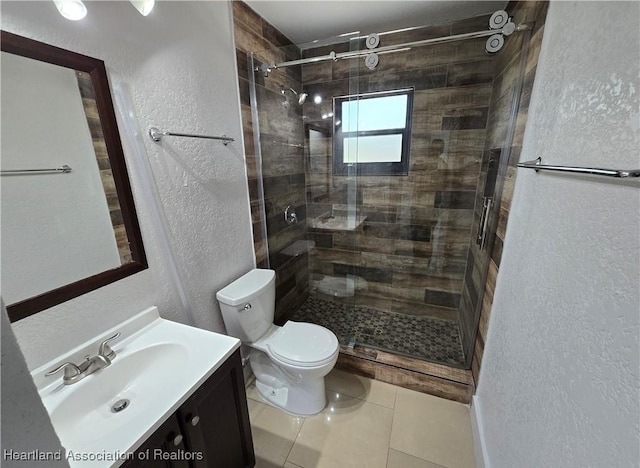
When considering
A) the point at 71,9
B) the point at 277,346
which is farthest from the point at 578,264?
the point at 71,9

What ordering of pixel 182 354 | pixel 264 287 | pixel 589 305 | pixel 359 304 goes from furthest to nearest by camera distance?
pixel 359 304
pixel 264 287
pixel 182 354
pixel 589 305

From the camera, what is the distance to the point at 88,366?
3.17 ft

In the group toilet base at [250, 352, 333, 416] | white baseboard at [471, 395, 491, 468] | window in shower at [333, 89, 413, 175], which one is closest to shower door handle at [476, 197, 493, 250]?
window in shower at [333, 89, 413, 175]

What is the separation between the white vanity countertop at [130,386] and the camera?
Result: 748mm

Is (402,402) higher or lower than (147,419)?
lower

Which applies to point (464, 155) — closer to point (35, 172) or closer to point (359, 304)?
point (359, 304)

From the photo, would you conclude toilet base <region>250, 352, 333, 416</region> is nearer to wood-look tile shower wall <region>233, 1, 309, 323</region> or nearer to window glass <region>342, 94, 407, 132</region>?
wood-look tile shower wall <region>233, 1, 309, 323</region>

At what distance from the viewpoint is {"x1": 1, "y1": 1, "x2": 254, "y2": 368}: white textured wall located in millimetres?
927

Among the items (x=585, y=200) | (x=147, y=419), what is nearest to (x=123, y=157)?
(x=147, y=419)

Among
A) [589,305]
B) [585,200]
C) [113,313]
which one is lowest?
[113,313]

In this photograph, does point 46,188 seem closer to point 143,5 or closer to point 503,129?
point 143,5

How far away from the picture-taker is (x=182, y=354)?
1.09 metres

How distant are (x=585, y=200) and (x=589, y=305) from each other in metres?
0.28

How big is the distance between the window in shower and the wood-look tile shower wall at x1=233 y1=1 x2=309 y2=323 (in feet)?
1.28
